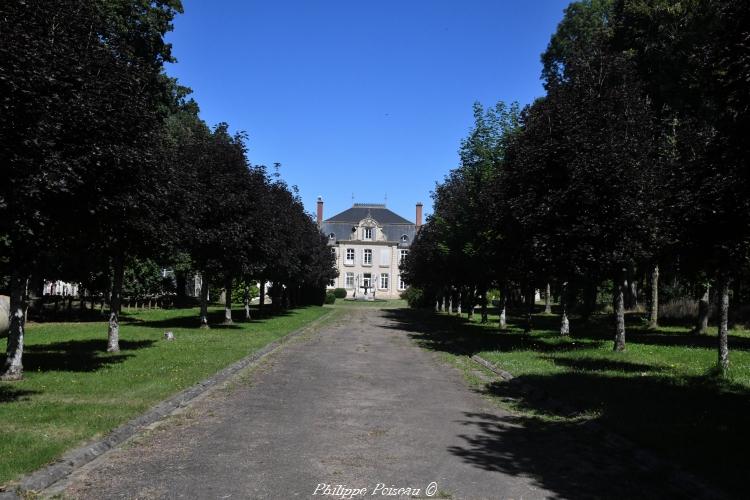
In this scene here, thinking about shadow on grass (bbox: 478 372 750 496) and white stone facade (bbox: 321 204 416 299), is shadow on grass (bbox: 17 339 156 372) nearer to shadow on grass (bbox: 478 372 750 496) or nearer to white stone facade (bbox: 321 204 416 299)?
shadow on grass (bbox: 478 372 750 496)

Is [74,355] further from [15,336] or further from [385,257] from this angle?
[385,257]

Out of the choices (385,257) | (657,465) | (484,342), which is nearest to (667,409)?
(657,465)

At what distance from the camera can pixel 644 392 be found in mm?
10547

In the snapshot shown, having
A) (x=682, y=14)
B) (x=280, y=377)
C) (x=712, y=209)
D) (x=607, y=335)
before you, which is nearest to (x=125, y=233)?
(x=280, y=377)

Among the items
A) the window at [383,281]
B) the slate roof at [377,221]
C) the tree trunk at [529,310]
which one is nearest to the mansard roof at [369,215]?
the slate roof at [377,221]

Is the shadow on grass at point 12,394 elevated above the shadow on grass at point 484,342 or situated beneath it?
elevated above

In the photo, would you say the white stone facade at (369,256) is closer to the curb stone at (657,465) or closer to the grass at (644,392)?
the grass at (644,392)

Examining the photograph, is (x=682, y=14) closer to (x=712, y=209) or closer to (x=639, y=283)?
(x=712, y=209)

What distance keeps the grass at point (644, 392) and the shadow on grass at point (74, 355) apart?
323 inches

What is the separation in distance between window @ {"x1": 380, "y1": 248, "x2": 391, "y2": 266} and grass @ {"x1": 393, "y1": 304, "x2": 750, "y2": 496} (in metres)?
66.3

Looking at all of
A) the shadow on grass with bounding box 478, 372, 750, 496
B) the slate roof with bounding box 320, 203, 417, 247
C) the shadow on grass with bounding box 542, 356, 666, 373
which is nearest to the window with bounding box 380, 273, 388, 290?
the slate roof with bounding box 320, 203, 417, 247

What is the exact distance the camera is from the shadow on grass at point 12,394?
9069 millimetres

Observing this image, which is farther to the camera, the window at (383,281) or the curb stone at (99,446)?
the window at (383,281)

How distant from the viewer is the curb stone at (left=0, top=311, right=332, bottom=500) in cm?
543
